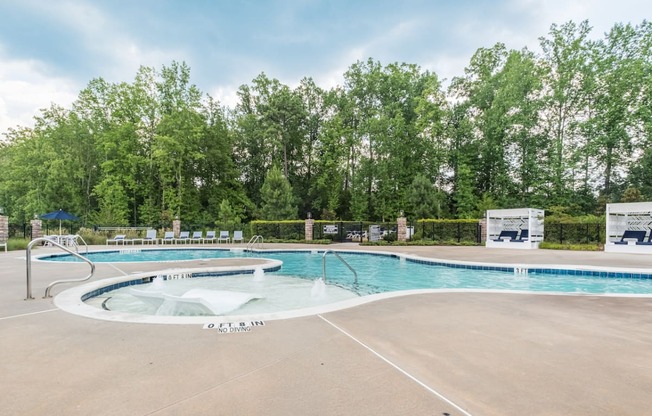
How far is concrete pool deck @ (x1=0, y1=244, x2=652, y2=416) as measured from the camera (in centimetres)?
203

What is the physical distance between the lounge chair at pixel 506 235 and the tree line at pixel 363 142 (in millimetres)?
5542

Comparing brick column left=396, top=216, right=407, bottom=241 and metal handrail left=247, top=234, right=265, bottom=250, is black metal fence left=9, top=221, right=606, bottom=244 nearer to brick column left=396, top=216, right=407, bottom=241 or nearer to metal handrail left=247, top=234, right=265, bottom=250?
brick column left=396, top=216, right=407, bottom=241

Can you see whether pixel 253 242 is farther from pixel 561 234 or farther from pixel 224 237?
pixel 561 234

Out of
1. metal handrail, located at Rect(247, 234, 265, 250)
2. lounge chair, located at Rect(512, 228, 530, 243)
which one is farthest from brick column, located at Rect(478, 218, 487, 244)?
metal handrail, located at Rect(247, 234, 265, 250)

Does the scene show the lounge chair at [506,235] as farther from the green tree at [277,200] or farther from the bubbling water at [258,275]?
the green tree at [277,200]

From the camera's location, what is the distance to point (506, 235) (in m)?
17.4

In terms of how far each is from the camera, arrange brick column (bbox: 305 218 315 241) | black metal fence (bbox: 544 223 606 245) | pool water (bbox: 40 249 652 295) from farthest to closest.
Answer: brick column (bbox: 305 218 315 241) < black metal fence (bbox: 544 223 606 245) < pool water (bbox: 40 249 652 295)

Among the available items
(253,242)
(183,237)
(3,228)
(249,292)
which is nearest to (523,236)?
(253,242)

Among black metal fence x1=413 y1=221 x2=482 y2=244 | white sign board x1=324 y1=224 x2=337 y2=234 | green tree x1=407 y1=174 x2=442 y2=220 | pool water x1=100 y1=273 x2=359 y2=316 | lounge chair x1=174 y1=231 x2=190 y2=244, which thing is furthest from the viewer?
green tree x1=407 y1=174 x2=442 y2=220

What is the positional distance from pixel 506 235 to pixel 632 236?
4.91 meters

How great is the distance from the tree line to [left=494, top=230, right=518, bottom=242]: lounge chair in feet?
18.2

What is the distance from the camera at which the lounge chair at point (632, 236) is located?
14.1 m

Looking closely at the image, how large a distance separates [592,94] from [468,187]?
10.2 metres

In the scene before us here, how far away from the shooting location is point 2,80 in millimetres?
17438
